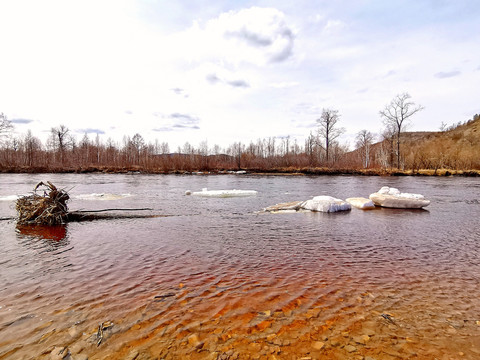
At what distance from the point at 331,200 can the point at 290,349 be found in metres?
10.4

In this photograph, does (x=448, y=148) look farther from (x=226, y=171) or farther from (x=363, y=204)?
(x=363, y=204)

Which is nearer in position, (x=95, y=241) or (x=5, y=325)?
(x=5, y=325)

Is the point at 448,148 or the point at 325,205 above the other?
the point at 448,148

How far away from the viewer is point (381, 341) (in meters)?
2.95

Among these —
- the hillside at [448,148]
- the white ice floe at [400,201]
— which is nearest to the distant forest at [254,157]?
the hillside at [448,148]

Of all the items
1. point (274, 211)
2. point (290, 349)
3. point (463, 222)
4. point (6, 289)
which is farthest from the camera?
point (274, 211)

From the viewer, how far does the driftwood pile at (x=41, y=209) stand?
30.3 feet

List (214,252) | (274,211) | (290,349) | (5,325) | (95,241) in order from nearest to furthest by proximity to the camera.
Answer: (290,349) → (5,325) → (214,252) → (95,241) → (274,211)

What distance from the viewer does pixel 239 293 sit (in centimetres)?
420

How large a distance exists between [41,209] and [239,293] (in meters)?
8.91

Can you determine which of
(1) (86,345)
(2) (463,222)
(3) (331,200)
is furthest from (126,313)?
(2) (463,222)

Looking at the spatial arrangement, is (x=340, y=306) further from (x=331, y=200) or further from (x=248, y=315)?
(x=331, y=200)

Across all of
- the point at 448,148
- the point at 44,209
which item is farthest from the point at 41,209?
the point at 448,148

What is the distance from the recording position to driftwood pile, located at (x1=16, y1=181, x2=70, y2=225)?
9.23m
